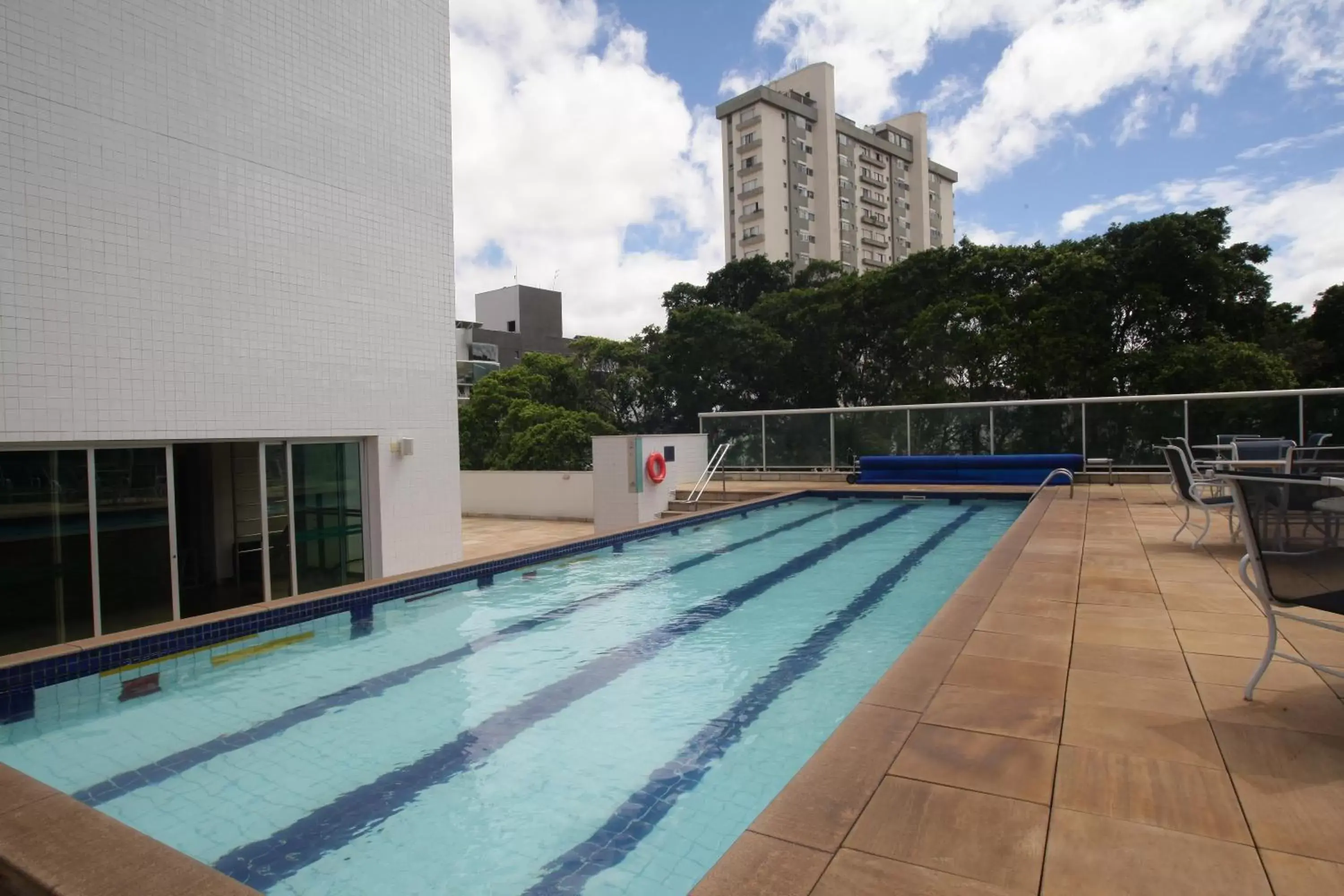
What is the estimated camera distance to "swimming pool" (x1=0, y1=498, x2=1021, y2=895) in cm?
239

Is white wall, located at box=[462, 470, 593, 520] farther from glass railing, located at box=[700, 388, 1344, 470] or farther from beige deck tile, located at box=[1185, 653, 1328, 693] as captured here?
beige deck tile, located at box=[1185, 653, 1328, 693]

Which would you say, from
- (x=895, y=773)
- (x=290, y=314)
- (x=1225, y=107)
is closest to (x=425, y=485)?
(x=290, y=314)

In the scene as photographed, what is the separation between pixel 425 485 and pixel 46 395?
344cm

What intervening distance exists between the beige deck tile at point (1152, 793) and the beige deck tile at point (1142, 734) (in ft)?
0.16

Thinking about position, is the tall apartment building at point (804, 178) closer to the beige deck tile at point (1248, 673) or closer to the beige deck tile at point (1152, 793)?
the beige deck tile at point (1248, 673)

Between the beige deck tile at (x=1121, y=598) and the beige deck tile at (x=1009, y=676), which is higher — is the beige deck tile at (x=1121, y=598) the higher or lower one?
the higher one

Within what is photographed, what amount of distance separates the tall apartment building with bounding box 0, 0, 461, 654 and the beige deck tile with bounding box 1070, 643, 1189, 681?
21.5ft

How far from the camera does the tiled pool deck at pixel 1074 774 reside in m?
1.49

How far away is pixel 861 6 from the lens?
53.1ft

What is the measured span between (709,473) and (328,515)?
731cm

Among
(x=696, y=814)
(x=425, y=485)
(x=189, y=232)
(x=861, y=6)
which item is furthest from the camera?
(x=861, y=6)

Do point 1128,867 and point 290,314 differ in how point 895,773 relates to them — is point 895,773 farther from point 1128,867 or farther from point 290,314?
point 290,314

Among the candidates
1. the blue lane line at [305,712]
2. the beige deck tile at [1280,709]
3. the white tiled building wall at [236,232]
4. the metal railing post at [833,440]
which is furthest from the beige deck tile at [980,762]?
the metal railing post at [833,440]

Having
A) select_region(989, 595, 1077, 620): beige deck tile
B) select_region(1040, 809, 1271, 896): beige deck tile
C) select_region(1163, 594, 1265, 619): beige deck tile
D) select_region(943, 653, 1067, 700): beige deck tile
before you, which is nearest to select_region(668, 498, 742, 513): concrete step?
select_region(989, 595, 1077, 620): beige deck tile
